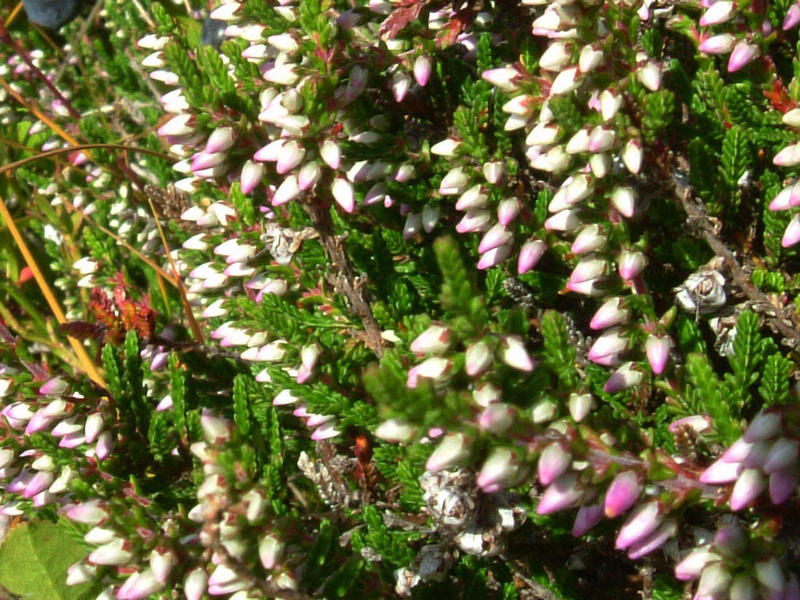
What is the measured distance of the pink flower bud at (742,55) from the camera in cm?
191

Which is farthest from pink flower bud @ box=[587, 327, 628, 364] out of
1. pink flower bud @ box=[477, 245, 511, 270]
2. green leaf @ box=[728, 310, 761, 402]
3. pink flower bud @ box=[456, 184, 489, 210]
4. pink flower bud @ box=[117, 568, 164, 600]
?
pink flower bud @ box=[117, 568, 164, 600]

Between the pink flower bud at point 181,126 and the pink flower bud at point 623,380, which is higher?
the pink flower bud at point 181,126

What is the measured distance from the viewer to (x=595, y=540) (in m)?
2.01

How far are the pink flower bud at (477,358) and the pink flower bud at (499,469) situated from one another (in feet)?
0.51

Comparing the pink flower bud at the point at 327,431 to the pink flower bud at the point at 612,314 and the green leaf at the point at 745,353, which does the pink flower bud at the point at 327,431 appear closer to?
the pink flower bud at the point at 612,314

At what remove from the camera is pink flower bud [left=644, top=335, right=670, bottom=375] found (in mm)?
1760

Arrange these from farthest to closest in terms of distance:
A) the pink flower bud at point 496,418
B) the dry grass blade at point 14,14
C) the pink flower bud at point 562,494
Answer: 1. the dry grass blade at point 14,14
2. the pink flower bud at point 562,494
3. the pink flower bud at point 496,418

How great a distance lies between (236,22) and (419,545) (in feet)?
5.22

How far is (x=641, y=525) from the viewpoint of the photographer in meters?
1.37

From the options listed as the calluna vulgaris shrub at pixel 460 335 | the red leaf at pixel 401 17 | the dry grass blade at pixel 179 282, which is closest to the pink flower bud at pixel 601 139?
the calluna vulgaris shrub at pixel 460 335

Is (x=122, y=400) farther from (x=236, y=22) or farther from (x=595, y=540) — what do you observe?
(x=595, y=540)

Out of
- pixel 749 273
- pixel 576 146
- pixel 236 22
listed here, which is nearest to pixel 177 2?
pixel 236 22

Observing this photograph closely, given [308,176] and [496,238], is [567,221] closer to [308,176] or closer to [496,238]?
[496,238]

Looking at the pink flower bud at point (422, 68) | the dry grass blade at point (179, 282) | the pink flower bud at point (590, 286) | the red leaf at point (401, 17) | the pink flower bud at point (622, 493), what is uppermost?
the red leaf at point (401, 17)
